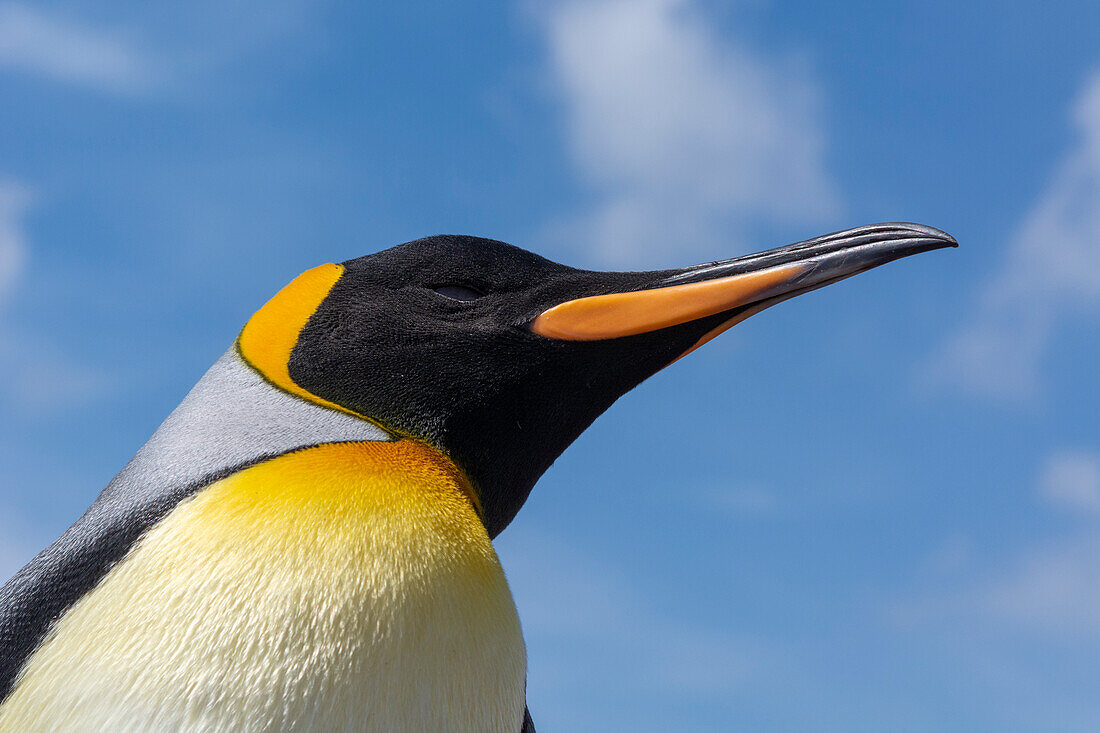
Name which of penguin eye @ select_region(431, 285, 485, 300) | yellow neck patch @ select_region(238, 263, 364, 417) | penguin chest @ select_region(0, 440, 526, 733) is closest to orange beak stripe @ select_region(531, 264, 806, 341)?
penguin eye @ select_region(431, 285, 485, 300)

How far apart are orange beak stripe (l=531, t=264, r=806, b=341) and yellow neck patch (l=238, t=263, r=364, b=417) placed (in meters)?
0.73

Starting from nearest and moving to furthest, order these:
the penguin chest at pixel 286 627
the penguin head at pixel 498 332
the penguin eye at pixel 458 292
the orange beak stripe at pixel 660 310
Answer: the penguin chest at pixel 286 627, the penguin head at pixel 498 332, the orange beak stripe at pixel 660 310, the penguin eye at pixel 458 292

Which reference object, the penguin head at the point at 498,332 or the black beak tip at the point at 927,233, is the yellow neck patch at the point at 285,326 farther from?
the black beak tip at the point at 927,233

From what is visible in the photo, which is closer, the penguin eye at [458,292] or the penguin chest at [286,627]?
the penguin chest at [286,627]

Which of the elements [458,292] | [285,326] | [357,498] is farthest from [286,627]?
[458,292]

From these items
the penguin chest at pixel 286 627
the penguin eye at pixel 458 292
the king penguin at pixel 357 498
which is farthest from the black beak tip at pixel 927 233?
the penguin chest at pixel 286 627

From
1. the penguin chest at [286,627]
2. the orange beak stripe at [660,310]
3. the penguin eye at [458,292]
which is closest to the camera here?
the penguin chest at [286,627]

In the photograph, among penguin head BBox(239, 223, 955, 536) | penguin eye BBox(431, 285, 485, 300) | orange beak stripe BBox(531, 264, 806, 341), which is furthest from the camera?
penguin eye BBox(431, 285, 485, 300)

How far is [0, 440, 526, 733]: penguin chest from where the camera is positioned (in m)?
2.14

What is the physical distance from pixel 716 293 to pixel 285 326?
1.41 m

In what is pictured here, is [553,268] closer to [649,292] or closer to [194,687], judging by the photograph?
[649,292]

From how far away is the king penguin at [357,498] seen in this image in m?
2.18

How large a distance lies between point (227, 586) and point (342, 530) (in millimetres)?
288

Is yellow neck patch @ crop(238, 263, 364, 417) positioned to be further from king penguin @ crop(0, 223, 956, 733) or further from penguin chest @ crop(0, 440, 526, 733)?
penguin chest @ crop(0, 440, 526, 733)
